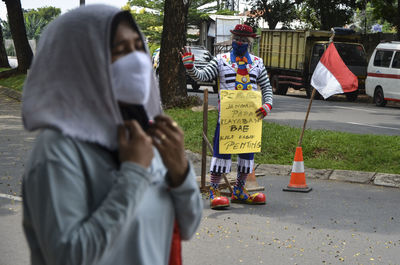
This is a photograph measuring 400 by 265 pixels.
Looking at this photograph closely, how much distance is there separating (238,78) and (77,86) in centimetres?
548

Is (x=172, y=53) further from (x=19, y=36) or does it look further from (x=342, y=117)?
(x=19, y=36)

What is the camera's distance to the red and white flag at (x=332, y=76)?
839 cm

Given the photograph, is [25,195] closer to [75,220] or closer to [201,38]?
[75,220]

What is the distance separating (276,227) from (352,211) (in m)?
1.19

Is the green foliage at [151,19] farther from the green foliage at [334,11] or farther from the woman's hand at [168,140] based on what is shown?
the woman's hand at [168,140]

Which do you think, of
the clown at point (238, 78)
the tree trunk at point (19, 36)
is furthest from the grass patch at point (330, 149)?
the tree trunk at point (19, 36)

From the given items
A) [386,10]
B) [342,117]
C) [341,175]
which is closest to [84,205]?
[341,175]

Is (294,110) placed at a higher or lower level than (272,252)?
lower

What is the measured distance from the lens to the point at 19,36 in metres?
28.8

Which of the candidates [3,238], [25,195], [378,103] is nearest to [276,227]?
[3,238]

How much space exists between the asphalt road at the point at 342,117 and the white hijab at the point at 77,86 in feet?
40.9

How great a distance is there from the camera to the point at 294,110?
18688 millimetres

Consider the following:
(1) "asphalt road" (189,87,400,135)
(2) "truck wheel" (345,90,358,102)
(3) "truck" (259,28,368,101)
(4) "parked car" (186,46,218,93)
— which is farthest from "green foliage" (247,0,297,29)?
(1) "asphalt road" (189,87,400,135)

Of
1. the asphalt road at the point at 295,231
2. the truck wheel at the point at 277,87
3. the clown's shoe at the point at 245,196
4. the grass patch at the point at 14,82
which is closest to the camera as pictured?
the asphalt road at the point at 295,231
